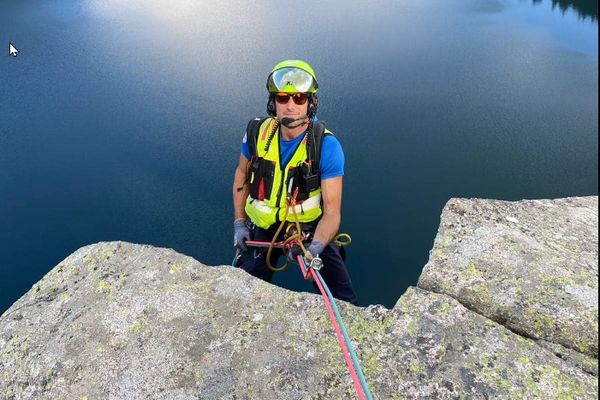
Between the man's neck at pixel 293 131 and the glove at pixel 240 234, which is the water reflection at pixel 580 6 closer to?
the man's neck at pixel 293 131

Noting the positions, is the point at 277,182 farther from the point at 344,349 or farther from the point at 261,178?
the point at 344,349

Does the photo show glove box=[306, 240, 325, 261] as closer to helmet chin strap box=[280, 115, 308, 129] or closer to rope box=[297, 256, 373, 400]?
rope box=[297, 256, 373, 400]

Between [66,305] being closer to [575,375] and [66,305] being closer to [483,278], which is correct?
[483,278]

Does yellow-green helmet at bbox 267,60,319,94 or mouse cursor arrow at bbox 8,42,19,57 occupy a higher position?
mouse cursor arrow at bbox 8,42,19,57

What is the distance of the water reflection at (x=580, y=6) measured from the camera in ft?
100

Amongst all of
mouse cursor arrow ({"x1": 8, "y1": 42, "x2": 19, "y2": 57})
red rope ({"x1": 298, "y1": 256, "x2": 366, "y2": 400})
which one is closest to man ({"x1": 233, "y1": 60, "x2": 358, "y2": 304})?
red rope ({"x1": 298, "y1": 256, "x2": 366, "y2": 400})

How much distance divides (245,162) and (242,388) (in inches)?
122

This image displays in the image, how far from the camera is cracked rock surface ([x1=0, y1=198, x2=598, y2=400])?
328cm

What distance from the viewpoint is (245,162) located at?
5762mm

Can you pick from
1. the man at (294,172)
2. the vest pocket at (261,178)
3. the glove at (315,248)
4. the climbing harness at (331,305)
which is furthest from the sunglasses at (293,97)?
the glove at (315,248)

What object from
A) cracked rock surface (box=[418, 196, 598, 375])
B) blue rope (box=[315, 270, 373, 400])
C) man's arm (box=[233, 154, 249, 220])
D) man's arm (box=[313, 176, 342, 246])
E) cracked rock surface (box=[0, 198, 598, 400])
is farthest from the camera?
man's arm (box=[233, 154, 249, 220])

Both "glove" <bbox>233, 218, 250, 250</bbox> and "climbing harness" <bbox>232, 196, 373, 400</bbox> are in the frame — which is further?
"glove" <bbox>233, 218, 250, 250</bbox>

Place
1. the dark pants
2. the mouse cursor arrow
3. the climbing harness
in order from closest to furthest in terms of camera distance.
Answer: the climbing harness < the dark pants < the mouse cursor arrow

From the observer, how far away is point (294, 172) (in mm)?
5168
